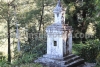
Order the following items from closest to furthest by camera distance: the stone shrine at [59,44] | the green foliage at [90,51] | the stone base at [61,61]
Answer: the stone base at [61,61] → the stone shrine at [59,44] → the green foliage at [90,51]

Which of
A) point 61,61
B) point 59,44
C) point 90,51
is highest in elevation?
point 59,44

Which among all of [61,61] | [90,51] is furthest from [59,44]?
[90,51]

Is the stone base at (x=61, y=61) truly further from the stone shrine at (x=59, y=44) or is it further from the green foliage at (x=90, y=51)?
the green foliage at (x=90, y=51)

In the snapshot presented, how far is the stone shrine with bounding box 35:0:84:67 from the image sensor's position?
1102 centimetres

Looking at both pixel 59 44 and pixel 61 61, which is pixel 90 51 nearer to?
pixel 59 44

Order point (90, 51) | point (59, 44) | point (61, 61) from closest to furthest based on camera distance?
1. point (61, 61)
2. point (59, 44)
3. point (90, 51)

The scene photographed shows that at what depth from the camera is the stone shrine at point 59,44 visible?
434 inches

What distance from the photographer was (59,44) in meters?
11.2

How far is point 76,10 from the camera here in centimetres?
1677

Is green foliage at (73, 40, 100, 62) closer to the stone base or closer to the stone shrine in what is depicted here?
the stone base

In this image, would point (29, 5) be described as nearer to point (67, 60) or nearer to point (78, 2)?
point (78, 2)

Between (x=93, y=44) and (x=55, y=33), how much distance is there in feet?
13.1

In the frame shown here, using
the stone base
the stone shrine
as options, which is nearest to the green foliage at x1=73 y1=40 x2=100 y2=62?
the stone base

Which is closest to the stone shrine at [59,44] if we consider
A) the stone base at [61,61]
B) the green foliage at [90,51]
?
the stone base at [61,61]
